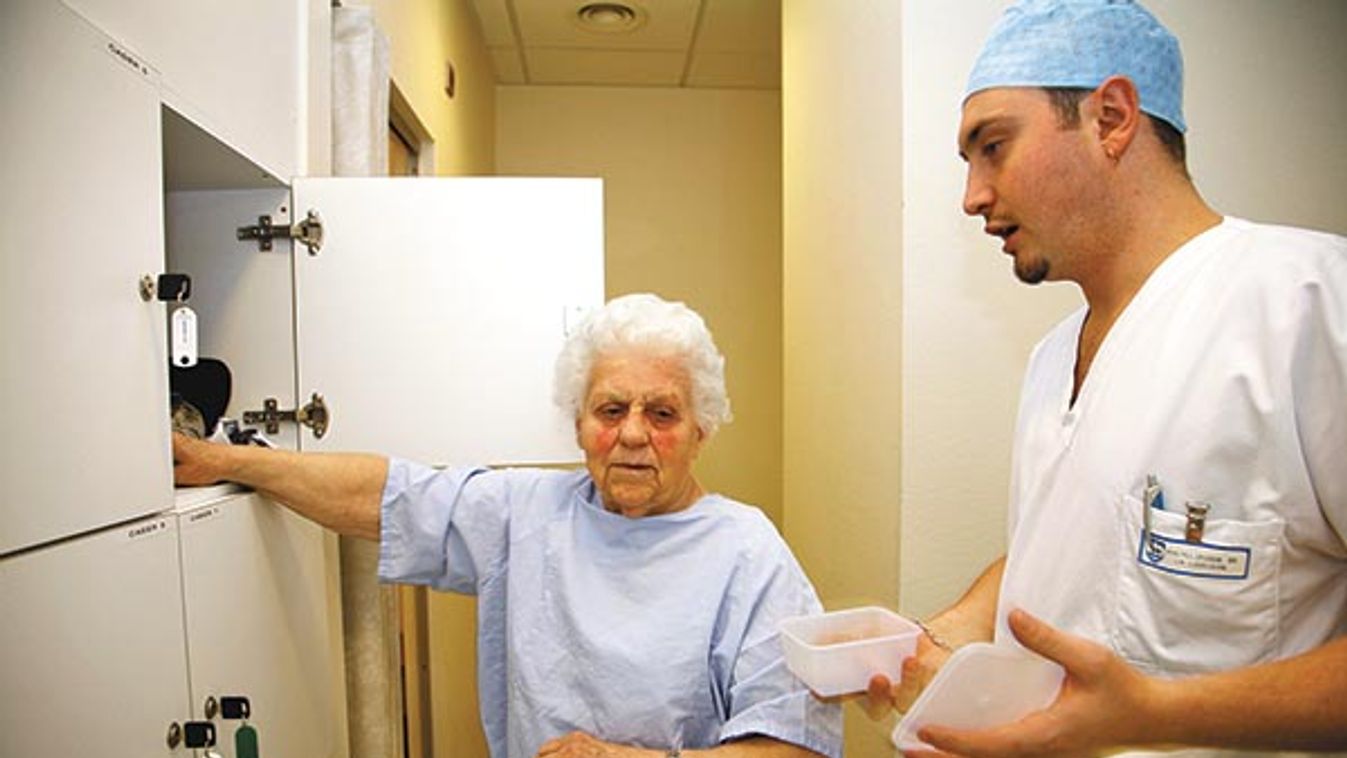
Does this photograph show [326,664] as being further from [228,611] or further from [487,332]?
[487,332]

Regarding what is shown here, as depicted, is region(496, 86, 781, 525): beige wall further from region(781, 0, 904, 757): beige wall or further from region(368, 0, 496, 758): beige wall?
region(781, 0, 904, 757): beige wall

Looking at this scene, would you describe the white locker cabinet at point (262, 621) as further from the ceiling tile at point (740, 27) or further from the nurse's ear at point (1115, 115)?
the ceiling tile at point (740, 27)

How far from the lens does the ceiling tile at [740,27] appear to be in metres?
3.05

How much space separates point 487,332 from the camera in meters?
1.27

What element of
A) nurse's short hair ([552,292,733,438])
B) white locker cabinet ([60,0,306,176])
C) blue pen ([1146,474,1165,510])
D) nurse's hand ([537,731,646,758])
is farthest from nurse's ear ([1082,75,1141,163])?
white locker cabinet ([60,0,306,176])

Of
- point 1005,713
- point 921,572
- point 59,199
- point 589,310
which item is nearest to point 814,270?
point 921,572

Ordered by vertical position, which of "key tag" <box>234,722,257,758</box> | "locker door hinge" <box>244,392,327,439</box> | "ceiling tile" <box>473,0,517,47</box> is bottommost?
"key tag" <box>234,722,257,758</box>

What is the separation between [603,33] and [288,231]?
7.86 feet

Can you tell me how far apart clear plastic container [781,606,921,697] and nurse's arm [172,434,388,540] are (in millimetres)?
646

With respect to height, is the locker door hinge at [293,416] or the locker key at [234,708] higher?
the locker door hinge at [293,416]

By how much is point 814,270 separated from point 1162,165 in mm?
1249

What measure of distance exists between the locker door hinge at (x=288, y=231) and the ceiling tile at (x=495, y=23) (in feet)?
6.88

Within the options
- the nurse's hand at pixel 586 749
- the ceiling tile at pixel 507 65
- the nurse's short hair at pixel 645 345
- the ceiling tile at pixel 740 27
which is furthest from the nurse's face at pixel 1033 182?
the ceiling tile at pixel 507 65

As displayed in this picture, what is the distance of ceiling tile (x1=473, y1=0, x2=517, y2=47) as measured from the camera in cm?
301
